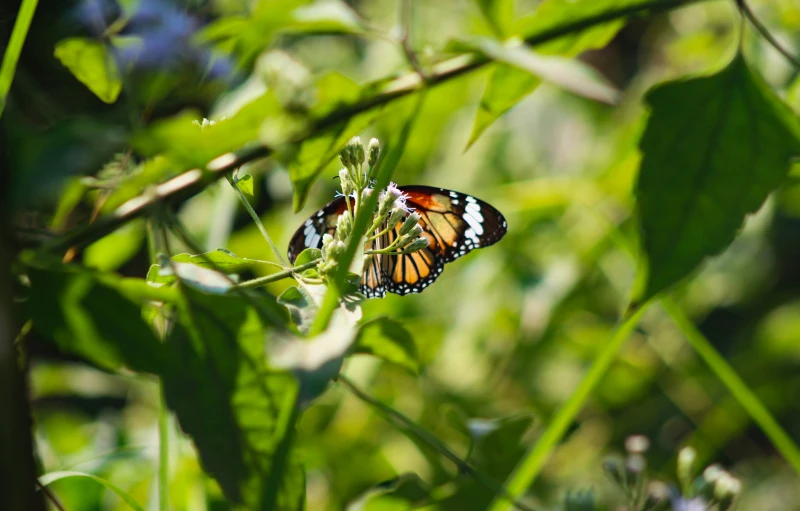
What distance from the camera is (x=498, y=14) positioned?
1.85 feet

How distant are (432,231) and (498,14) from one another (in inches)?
16.0

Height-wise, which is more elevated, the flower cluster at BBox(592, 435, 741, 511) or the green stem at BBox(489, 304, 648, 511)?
the green stem at BBox(489, 304, 648, 511)

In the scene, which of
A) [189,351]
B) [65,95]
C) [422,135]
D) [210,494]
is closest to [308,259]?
[189,351]

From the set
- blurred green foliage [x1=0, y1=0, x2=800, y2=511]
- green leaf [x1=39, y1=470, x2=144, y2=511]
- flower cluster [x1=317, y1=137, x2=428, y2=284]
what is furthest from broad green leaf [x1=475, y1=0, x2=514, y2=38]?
green leaf [x1=39, y1=470, x2=144, y2=511]

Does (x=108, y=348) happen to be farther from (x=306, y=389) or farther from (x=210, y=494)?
(x=210, y=494)

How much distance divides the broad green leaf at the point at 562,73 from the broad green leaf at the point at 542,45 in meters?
0.15

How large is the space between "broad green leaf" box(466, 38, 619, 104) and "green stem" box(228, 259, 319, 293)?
0.60 feet

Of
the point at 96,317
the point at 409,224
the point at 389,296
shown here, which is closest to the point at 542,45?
the point at 409,224

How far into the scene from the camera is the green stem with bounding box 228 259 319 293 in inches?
16.9

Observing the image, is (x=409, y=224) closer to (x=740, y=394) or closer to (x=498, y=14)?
(x=498, y=14)

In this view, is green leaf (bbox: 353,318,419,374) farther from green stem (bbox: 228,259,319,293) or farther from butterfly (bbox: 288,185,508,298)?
butterfly (bbox: 288,185,508,298)

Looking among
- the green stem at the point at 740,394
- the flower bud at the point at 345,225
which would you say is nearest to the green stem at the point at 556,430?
the green stem at the point at 740,394

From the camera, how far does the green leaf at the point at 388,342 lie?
479mm

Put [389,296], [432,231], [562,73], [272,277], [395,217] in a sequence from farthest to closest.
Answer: [389,296] < [432,231] < [395,217] < [272,277] < [562,73]
